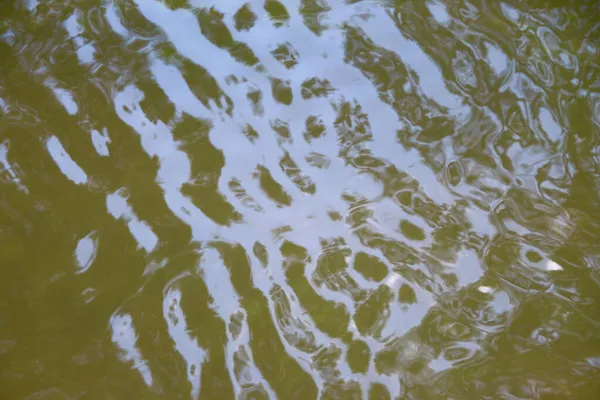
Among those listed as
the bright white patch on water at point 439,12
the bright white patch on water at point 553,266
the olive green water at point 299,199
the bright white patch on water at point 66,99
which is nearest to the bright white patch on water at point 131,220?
the olive green water at point 299,199

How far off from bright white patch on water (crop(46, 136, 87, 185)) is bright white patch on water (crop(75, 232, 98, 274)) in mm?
178

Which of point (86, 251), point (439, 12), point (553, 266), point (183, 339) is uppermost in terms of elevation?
point (439, 12)

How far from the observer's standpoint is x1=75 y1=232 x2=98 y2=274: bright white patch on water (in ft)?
4.99

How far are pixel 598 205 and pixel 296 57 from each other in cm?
97

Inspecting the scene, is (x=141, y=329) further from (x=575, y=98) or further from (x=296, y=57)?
(x=575, y=98)

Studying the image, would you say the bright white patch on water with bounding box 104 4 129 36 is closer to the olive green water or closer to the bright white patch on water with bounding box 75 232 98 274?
the olive green water

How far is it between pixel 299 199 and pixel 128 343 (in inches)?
22.5

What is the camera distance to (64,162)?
167cm

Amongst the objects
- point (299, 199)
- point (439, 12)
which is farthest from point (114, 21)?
point (439, 12)

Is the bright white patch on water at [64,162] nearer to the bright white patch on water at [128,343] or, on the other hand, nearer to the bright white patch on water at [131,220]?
the bright white patch on water at [131,220]

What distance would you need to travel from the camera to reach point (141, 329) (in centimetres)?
144

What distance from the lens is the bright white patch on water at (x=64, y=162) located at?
1.65 meters

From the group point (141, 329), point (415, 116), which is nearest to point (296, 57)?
point (415, 116)

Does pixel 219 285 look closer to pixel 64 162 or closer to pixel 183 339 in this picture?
pixel 183 339
